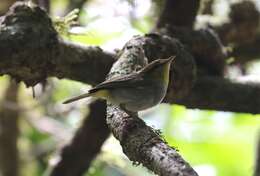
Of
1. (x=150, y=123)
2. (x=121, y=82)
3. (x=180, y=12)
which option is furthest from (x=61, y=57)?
(x=150, y=123)

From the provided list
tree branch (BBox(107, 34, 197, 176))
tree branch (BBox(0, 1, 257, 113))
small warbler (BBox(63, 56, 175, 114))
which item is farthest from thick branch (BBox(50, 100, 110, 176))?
small warbler (BBox(63, 56, 175, 114))

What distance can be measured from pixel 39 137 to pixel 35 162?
0.60 meters

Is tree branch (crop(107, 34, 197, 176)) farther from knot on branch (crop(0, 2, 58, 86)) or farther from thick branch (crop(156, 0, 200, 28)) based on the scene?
thick branch (crop(156, 0, 200, 28))

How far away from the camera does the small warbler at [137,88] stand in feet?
7.07

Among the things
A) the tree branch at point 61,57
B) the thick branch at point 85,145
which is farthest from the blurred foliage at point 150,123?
the tree branch at point 61,57

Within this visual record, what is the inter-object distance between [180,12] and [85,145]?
92 cm

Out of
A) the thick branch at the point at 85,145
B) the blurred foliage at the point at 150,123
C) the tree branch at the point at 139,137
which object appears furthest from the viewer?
Answer: the blurred foliage at the point at 150,123

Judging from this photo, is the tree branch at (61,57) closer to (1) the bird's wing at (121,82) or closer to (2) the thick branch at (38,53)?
(2) the thick branch at (38,53)

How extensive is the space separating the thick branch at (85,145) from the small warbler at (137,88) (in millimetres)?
898

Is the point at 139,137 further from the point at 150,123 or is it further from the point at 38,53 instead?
the point at 150,123

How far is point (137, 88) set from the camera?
2209 millimetres

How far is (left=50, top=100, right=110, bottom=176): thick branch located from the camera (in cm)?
322

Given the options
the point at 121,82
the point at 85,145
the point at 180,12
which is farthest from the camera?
the point at 85,145

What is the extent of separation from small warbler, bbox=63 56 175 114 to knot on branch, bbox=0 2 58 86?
288mm
